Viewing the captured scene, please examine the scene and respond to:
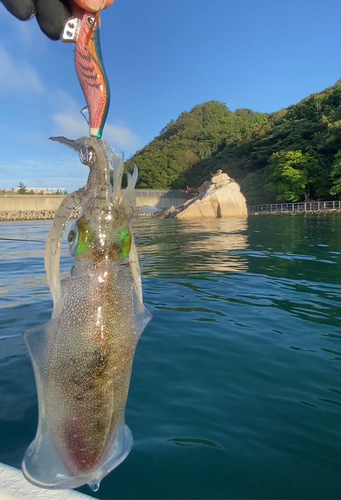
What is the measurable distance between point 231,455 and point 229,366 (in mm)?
1336

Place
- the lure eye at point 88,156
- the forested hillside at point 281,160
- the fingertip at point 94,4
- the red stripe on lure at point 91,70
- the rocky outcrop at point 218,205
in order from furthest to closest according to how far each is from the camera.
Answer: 1. the forested hillside at point 281,160
2. the rocky outcrop at point 218,205
3. the fingertip at point 94,4
4. the red stripe on lure at point 91,70
5. the lure eye at point 88,156

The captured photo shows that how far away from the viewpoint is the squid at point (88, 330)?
161 cm

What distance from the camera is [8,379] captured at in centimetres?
354

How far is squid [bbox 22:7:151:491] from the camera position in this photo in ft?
5.27

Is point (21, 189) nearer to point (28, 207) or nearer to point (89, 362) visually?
point (28, 207)

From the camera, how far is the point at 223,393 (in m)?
3.27

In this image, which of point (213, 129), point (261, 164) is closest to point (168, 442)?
point (261, 164)

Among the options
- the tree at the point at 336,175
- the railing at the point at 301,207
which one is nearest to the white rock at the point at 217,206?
the railing at the point at 301,207

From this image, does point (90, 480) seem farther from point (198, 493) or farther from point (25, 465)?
point (198, 493)

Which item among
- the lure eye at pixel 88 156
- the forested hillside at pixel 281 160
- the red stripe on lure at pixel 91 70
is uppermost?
the forested hillside at pixel 281 160

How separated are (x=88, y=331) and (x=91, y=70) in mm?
1603

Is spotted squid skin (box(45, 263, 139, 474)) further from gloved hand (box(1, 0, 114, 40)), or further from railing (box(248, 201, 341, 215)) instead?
railing (box(248, 201, 341, 215))

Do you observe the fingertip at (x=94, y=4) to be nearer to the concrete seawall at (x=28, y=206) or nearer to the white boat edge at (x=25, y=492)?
the white boat edge at (x=25, y=492)

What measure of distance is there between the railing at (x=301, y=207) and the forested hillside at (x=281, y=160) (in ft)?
3.04
